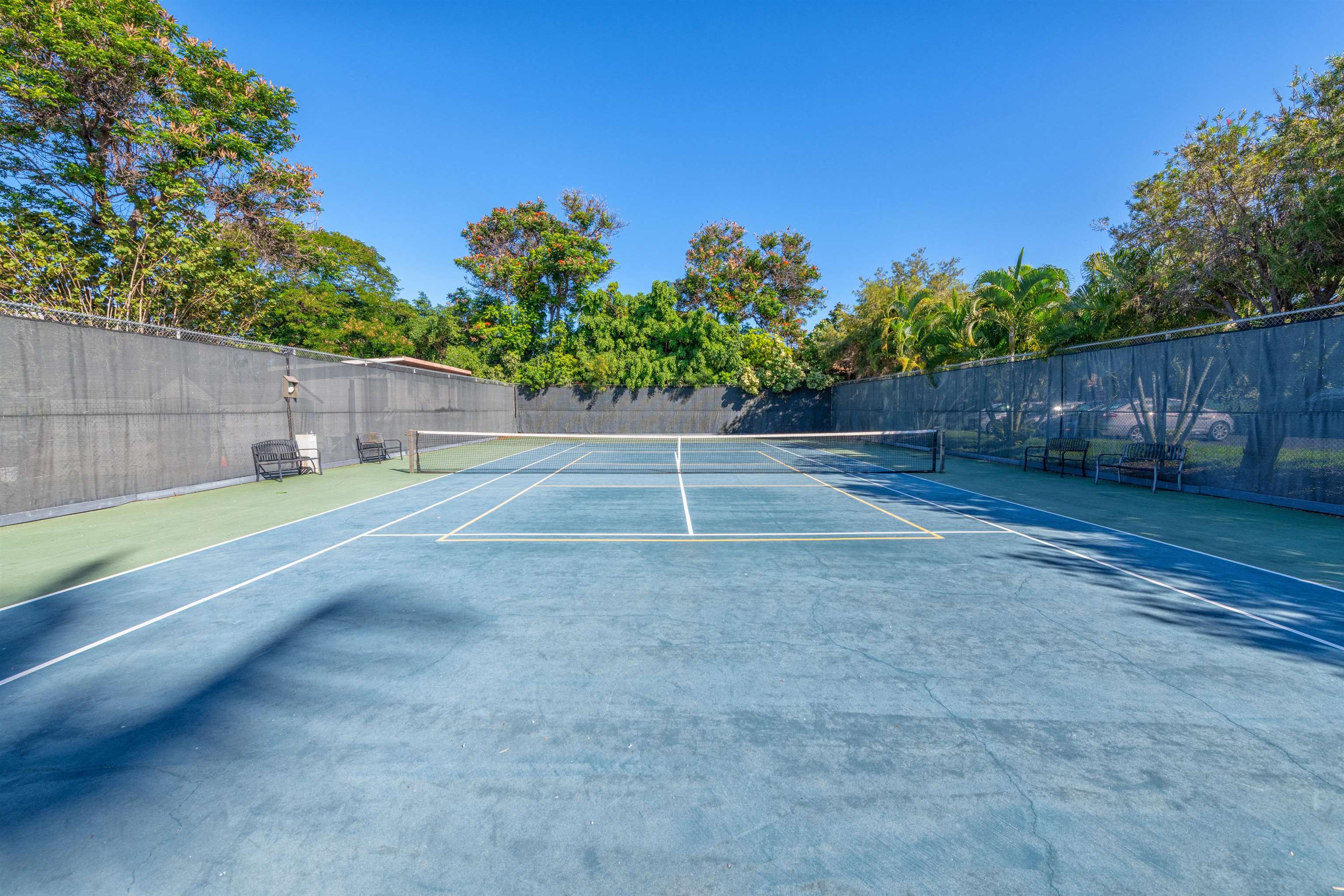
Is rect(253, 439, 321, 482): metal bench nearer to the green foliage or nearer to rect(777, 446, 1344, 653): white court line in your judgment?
the green foliage

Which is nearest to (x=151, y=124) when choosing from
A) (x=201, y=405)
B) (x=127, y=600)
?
(x=201, y=405)

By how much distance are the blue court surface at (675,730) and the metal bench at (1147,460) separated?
6.96 meters

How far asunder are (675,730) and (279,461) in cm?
1478

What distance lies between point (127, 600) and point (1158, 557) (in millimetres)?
12010

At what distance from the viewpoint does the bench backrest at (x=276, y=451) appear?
13.6m

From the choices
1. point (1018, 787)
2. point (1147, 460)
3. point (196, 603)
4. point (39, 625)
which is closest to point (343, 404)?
point (196, 603)

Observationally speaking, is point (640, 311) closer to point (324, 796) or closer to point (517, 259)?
point (517, 259)

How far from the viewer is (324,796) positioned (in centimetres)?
277

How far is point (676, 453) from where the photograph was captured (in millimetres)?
21969

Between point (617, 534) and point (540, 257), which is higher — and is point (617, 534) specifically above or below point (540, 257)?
below

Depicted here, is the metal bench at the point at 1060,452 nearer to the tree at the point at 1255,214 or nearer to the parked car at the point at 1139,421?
the parked car at the point at 1139,421

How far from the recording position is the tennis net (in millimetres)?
16266

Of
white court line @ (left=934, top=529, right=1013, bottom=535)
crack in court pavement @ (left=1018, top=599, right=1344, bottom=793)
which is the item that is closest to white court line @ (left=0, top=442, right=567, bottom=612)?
crack in court pavement @ (left=1018, top=599, right=1344, bottom=793)

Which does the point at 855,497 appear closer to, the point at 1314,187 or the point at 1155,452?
the point at 1155,452
